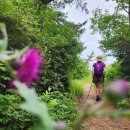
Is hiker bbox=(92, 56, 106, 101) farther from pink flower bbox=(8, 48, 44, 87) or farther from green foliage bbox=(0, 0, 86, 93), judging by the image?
pink flower bbox=(8, 48, 44, 87)

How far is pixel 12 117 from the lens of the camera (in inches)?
284

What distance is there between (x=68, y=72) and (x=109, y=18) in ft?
24.0

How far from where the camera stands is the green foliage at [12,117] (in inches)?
281

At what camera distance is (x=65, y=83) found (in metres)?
13.3

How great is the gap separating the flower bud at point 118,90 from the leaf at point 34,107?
93 mm

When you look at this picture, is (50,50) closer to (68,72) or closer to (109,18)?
(68,72)

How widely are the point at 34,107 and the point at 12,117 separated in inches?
264

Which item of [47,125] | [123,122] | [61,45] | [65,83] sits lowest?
[47,125]

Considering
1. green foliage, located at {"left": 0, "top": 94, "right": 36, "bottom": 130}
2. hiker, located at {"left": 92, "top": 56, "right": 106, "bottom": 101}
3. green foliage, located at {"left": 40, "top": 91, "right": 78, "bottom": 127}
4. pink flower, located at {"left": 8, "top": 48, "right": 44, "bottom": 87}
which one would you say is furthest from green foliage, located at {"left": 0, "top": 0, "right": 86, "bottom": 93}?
pink flower, located at {"left": 8, "top": 48, "right": 44, "bottom": 87}

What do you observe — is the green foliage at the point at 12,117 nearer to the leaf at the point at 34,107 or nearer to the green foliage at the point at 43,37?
the green foliage at the point at 43,37

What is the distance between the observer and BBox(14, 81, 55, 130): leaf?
599 millimetres

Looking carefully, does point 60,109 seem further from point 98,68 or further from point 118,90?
point 118,90

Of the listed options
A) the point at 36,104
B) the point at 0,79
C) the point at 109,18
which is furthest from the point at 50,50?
the point at 36,104

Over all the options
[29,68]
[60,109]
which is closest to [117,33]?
[60,109]
